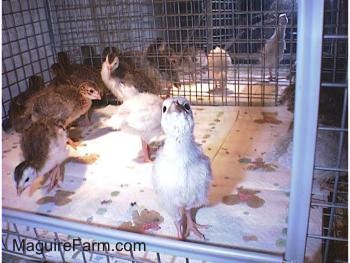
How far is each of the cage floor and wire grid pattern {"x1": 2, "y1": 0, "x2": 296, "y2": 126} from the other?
495 mm

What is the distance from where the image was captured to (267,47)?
2910 millimetres

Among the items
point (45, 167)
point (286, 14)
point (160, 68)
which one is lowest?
point (45, 167)

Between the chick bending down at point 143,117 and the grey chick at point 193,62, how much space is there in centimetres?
107

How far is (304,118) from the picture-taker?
0.85m

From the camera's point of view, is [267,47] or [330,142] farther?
[267,47]

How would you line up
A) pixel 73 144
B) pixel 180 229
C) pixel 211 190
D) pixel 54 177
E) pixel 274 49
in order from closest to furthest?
1. pixel 180 229
2. pixel 211 190
3. pixel 54 177
4. pixel 73 144
5. pixel 274 49

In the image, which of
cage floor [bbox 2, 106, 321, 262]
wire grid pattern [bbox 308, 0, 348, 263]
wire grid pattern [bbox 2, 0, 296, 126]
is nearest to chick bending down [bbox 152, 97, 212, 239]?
cage floor [bbox 2, 106, 321, 262]

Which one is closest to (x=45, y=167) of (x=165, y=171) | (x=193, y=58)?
(x=165, y=171)

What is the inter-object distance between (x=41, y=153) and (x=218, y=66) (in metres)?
1.64

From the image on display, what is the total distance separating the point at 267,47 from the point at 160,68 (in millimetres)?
807

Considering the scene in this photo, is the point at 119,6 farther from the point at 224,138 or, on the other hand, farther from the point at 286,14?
the point at 224,138

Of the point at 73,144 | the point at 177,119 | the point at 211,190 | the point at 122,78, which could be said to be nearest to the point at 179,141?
the point at 177,119

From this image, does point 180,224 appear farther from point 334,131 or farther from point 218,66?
point 218,66

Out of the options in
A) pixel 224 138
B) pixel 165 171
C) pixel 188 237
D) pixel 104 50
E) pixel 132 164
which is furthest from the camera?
pixel 104 50
